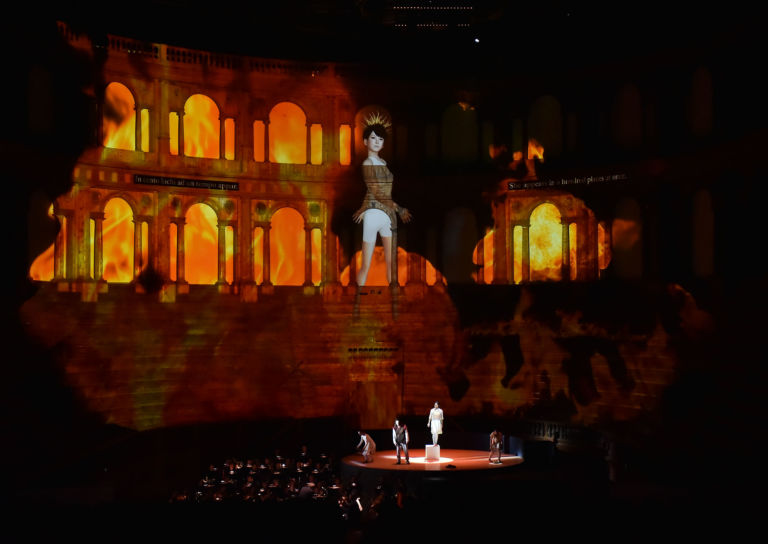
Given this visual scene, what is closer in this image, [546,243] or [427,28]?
[427,28]

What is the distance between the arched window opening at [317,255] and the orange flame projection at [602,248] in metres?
9.92

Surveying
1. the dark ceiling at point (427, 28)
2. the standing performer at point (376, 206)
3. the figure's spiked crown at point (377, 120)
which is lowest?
the standing performer at point (376, 206)

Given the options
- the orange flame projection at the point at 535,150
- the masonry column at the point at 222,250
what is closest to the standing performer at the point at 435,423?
the masonry column at the point at 222,250

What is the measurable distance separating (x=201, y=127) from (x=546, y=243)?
511 inches

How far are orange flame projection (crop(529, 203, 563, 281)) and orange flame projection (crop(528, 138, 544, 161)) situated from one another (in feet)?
5.96

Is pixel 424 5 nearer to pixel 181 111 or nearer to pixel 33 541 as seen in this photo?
pixel 181 111

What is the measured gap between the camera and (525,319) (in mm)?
34031

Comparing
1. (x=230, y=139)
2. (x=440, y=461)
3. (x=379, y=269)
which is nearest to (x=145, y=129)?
(x=230, y=139)

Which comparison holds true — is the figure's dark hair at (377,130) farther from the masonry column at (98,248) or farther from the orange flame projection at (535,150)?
the masonry column at (98,248)

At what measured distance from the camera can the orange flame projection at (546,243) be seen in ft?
114

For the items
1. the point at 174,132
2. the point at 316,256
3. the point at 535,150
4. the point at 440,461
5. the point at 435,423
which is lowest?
the point at 440,461

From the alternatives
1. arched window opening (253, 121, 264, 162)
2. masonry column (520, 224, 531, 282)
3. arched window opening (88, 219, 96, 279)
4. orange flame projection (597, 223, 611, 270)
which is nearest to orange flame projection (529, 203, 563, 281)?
masonry column (520, 224, 531, 282)

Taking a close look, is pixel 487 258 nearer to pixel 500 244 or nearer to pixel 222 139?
pixel 500 244

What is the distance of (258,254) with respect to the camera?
3469 cm
